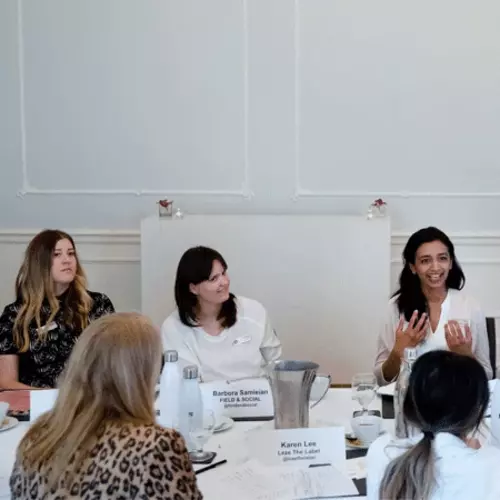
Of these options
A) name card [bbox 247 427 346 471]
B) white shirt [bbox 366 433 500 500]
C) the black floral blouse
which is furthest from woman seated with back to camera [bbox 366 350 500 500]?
the black floral blouse

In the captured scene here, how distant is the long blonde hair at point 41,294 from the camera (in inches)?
122

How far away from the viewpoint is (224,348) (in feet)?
9.84

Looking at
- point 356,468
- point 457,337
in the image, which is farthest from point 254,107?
point 356,468

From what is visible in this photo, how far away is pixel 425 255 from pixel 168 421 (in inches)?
56.9

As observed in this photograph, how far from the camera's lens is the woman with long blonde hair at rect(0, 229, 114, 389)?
3.10 m

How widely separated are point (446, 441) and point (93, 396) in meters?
0.69

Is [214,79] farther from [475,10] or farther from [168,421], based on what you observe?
[168,421]

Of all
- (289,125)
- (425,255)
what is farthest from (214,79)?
(425,255)

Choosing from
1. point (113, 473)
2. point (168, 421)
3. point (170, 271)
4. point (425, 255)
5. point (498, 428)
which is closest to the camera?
point (113, 473)

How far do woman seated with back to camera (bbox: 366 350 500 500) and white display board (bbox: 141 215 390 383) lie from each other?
8.49 feet

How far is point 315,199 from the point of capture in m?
4.32

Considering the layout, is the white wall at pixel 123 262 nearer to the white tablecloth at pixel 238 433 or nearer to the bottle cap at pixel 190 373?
the white tablecloth at pixel 238 433

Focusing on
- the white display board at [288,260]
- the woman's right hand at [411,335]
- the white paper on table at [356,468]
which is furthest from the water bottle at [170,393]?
the white display board at [288,260]

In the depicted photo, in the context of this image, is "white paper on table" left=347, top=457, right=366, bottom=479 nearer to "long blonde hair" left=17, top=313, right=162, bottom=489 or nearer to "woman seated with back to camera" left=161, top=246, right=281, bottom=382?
"long blonde hair" left=17, top=313, right=162, bottom=489
